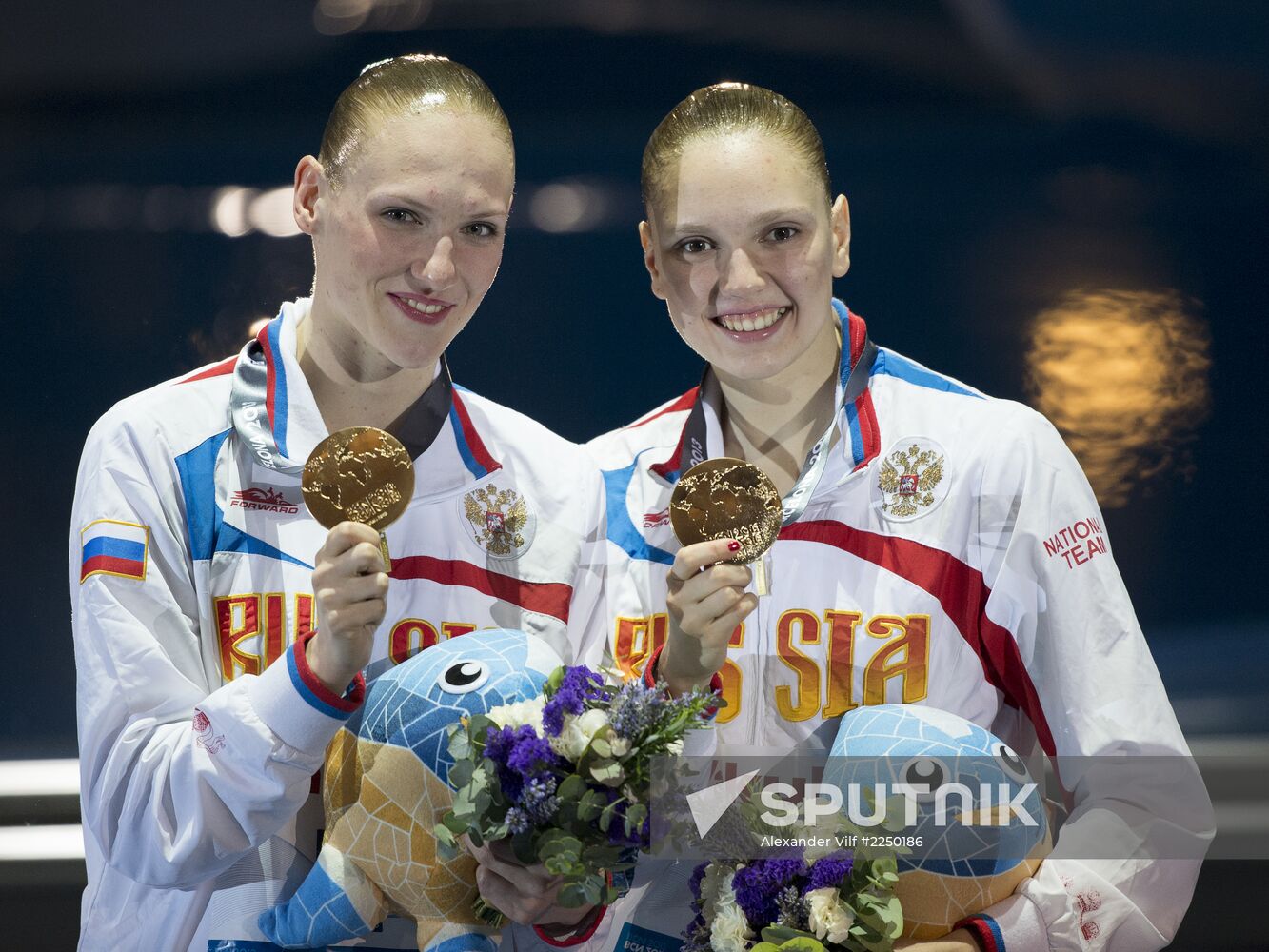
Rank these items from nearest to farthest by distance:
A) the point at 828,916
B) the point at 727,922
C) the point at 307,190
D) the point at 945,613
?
the point at 828,916
the point at 727,922
the point at 945,613
the point at 307,190

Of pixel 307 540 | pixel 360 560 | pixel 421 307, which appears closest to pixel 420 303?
pixel 421 307

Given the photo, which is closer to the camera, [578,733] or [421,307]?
[578,733]

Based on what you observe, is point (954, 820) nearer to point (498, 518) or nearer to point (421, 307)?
point (498, 518)

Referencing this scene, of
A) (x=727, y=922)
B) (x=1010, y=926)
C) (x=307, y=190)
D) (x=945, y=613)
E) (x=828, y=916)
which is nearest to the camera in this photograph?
(x=828, y=916)

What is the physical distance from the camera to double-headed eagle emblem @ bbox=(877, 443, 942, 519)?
323cm

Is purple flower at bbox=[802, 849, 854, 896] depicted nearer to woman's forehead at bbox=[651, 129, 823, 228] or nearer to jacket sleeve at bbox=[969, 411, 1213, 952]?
jacket sleeve at bbox=[969, 411, 1213, 952]

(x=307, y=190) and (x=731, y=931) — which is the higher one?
(x=307, y=190)

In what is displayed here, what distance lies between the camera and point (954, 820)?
275cm

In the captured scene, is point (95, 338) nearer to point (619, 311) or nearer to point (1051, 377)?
point (619, 311)

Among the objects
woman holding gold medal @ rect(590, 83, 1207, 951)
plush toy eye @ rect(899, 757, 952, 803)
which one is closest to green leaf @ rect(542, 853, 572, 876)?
woman holding gold medal @ rect(590, 83, 1207, 951)

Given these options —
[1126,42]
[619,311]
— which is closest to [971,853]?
[619,311]

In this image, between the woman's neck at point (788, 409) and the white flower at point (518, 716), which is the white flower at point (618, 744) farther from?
the woman's neck at point (788, 409)

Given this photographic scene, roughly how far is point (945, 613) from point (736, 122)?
114 cm

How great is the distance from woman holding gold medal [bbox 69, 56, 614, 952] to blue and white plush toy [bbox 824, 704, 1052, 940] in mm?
655
